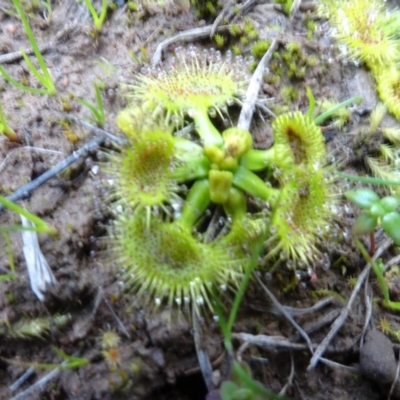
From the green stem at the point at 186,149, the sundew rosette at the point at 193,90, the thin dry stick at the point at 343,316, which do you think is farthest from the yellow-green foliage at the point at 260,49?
the thin dry stick at the point at 343,316

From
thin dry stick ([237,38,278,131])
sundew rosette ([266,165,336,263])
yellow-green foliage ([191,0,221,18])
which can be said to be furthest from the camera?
yellow-green foliage ([191,0,221,18])

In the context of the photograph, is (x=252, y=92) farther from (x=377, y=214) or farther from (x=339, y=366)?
(x=339, y=366)

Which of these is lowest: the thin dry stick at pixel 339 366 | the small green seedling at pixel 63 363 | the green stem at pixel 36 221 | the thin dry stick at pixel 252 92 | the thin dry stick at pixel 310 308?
the thin dry stick at pixel 339 366

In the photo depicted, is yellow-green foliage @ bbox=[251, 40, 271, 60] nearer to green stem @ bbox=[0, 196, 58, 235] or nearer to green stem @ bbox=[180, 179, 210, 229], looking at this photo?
green stem @ bbox=[180, 179, 210, 229]

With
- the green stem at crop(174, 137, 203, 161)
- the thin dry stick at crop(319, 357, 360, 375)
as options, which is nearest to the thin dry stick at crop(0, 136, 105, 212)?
the green stem at crop(174, 137, 203, 161)

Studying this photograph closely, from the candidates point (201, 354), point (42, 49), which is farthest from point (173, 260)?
point (42, 49)

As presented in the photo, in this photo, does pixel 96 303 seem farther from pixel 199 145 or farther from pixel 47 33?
pixel 47 33

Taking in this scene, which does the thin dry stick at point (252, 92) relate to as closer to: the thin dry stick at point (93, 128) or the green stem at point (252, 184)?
the green stem at point (252, 184)
